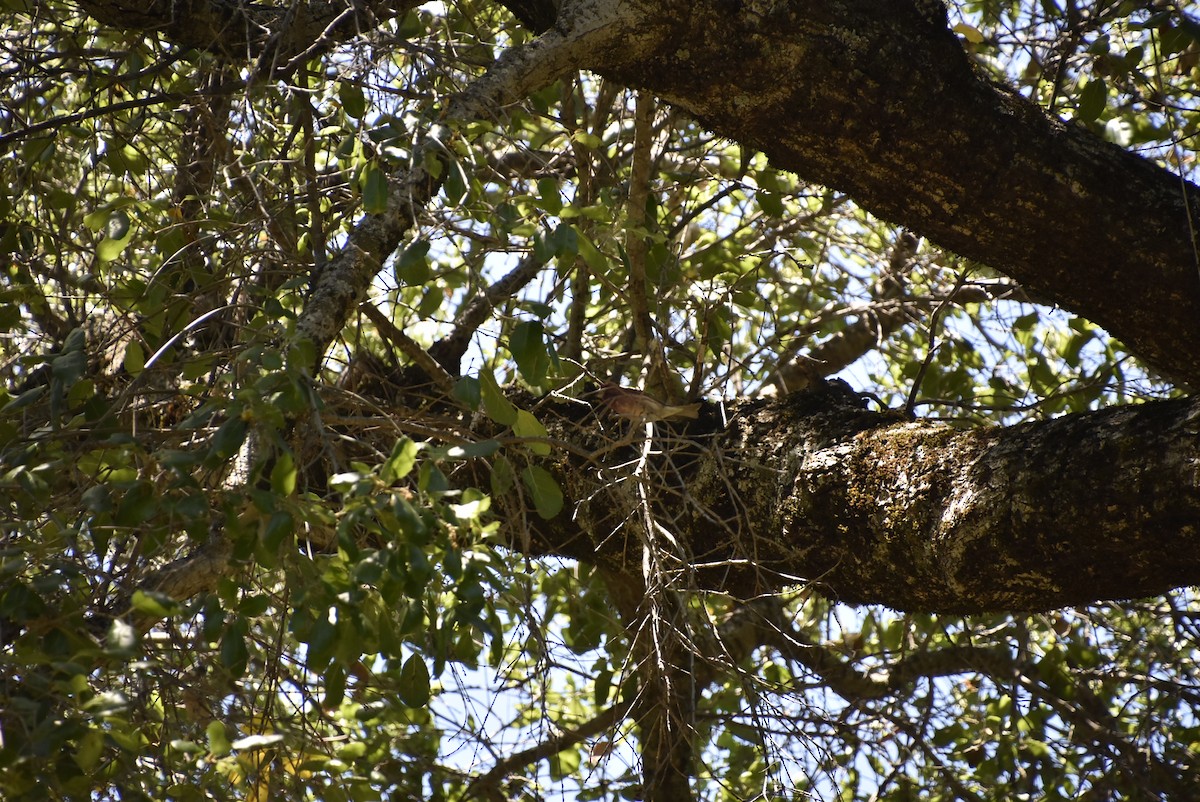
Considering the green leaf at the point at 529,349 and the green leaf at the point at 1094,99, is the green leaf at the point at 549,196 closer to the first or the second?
the green leaf at the point at 529,349

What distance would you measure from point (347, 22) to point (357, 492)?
1513 mm

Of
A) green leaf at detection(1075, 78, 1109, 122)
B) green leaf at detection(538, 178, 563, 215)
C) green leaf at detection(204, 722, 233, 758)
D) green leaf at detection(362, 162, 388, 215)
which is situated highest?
green leaf at detection(1075, 78, 1109, 122)

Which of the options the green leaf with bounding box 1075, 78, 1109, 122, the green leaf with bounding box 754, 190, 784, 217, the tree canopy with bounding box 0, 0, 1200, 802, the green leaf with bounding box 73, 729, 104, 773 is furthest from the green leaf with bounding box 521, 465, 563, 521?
the green leaf with bounding box 1075, 78, 1109, 122

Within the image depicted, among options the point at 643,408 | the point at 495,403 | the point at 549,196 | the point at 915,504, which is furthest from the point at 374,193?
the point at 915,504

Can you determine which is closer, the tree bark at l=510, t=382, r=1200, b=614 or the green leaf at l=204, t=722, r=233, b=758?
the green leaf at l=204, t=722, r=233, b=758

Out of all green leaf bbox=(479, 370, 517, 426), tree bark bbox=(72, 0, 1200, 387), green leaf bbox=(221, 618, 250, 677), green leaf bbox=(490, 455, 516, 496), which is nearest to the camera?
green leaf bbox=(221, 618, 250, 677)

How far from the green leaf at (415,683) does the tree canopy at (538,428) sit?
0.03 m

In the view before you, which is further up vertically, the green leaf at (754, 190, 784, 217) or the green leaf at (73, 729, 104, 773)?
the green leaf at (754, 190, 784, 217)

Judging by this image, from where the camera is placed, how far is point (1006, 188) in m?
2.19

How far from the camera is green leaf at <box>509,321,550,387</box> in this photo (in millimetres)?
1493

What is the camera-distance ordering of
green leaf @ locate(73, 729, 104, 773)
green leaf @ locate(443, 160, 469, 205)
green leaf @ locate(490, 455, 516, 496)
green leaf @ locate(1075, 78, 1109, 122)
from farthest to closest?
green leaf @ locate(1075, 78, 1109, 122) < green leaf @ locate(490, 455, 516, 496) < green leaf @ locate(443, 160, 469, 205) < green leaf @ locate(73, 729, 104, 773)

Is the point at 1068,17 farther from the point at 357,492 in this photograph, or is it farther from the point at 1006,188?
the point at 357,492

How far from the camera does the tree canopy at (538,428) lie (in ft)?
4.70

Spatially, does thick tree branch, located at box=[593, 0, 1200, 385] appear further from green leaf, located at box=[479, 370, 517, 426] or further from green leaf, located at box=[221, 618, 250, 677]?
green leaf, located at box=[221, 618, 250, 677]
